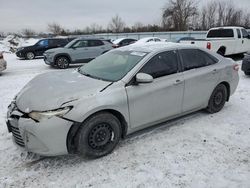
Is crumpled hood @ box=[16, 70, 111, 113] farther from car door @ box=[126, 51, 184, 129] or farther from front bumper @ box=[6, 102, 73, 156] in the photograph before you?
car door @ box=[126, 51, 184, 129]

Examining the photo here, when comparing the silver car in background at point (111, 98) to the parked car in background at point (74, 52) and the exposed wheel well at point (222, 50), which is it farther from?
the parked car in background at point (74, 52)

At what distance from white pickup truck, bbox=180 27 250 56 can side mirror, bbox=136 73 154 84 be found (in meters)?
8.24

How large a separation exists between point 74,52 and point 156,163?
32.7 ft

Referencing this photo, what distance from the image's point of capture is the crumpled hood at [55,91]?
120 inches

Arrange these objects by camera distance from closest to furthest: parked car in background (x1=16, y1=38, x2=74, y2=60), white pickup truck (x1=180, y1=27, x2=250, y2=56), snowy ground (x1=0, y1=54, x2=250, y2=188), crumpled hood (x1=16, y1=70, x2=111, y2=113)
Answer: snowy ground (x1=0, y1=54, x2=250, y2=188), crumpled hood (x1=16, y1=70, x2=111, y2=113), white pickup truck (x1=180, y1=27, x2=250, y2=56), parked car in background (x1=16, y1=38, x2=74, y2=60)

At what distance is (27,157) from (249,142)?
3516mm

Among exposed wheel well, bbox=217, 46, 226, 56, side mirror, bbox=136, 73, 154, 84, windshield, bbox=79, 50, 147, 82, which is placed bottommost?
exposed wheel well, bbox=217, 46, 226, 56

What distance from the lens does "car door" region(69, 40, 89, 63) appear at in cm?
1217

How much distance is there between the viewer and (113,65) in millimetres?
4074

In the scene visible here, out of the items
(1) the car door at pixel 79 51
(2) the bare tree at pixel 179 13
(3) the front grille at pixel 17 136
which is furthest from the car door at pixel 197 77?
(2) the bare tree at pixel 179 13

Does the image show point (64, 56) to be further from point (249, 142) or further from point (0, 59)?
point (249, 142)

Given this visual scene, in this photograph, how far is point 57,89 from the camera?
131 inches

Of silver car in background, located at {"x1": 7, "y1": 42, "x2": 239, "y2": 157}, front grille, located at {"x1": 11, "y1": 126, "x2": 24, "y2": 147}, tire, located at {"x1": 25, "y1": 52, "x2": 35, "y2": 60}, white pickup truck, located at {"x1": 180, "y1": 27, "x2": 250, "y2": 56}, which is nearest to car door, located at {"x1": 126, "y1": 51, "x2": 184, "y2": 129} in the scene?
silver car in background, located at {"x1": 7, "y1": 42, "x2": 239, "y2": 157}

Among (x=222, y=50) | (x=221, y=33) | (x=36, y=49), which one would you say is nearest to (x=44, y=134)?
(x=222, y=50)
